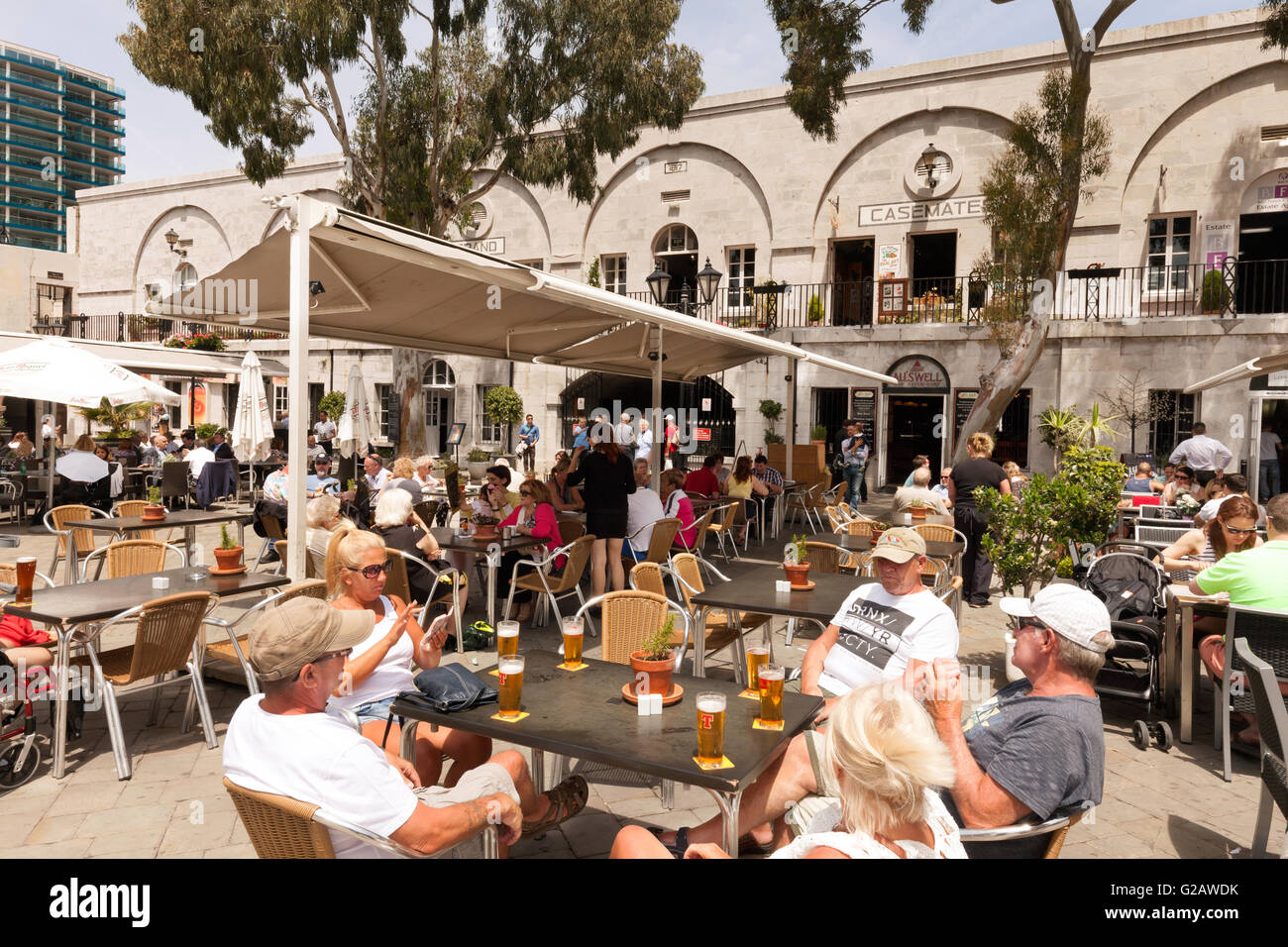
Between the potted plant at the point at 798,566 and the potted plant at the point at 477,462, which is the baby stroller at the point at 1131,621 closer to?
the potted plant at the point at 798,566

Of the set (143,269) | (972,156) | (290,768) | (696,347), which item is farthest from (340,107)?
(143,269)

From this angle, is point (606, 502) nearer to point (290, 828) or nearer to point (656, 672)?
point (656, 672)

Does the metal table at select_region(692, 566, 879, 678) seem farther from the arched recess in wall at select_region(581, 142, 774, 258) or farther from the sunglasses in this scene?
the arched recess in wall at select_region(581, 142, 774, 258)

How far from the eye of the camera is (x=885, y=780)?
Result: 1.64 m

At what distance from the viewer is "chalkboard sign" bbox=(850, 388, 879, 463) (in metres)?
17.1

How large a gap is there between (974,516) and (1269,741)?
4.74m

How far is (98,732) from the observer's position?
4117 mm

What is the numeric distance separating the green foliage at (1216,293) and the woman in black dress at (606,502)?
1265 centimetres

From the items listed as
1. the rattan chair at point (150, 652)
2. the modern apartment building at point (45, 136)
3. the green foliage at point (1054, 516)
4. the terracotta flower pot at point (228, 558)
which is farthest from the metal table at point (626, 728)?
the modern apartment building at point (45, 136)

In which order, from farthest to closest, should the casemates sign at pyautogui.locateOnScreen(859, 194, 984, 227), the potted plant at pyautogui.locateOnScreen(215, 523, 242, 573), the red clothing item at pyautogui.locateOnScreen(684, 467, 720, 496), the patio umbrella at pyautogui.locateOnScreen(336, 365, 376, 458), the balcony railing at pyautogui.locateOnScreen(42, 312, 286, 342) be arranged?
the balcony railing at pyautogui.locateOnScreen(42, 312, 286, 342) < the casemates sign at pyautogui.locateOnScreen(859, 194, 984, 227) < the patio umbrella at pyautogui.locateOnScreen(336, 365, 376, 458) < the red clothing item at pyautogui.locateOnScreen(684, 467, 720, 496) < the potted plant at pyautogui.locateOnScreen(215, 523, 242, 573)

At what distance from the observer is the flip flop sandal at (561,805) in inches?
105

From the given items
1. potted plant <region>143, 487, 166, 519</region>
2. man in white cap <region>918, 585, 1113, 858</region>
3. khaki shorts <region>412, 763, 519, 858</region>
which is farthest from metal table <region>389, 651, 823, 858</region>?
potted plant <region>143, 487, 166, 519</region>

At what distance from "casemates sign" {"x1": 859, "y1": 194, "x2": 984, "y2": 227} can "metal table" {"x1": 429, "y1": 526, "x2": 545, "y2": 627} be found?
14.1 meters
